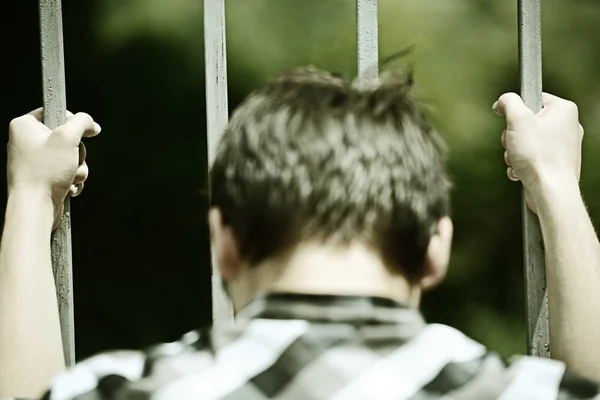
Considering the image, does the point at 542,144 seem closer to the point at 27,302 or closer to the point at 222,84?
the point at 222,84

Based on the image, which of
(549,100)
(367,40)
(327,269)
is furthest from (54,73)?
(549,100)

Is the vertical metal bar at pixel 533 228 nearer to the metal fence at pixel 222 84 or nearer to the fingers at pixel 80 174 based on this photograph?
the metal fence at pixel 222 84

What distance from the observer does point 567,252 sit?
0.92m

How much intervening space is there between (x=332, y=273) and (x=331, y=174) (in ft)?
0.29

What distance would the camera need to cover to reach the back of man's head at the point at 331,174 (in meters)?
0.73

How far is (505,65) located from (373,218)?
1.79m

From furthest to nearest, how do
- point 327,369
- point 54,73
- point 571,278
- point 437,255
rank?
point 54,73 < point 571,278 < point 437,255 < point 327,369

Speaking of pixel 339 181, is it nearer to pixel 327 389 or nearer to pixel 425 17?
pixel 327 389

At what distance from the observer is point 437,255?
78 cm

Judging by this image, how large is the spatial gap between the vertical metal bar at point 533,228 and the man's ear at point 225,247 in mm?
409

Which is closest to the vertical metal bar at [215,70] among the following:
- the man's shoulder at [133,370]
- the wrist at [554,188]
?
the man's shoulder at [133,370]

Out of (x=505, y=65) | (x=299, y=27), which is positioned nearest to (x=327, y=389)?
(x=299, y=27)

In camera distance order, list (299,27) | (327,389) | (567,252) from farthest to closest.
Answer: (299,27)
(567,252)
(327,389)

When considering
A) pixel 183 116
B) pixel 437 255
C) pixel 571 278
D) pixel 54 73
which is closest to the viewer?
pixel 437 255
